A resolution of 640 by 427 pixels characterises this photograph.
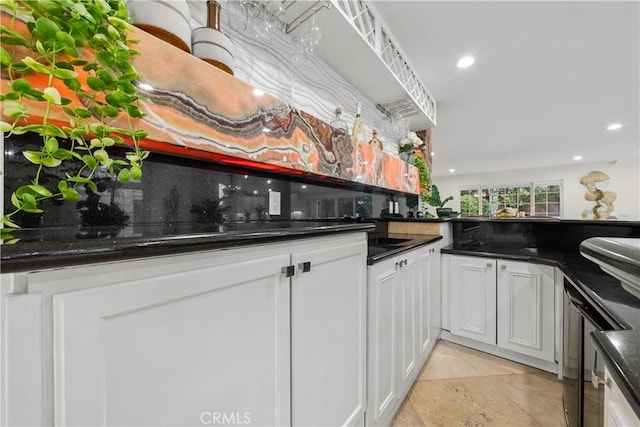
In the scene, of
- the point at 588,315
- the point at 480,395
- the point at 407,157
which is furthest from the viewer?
the point at 407,157

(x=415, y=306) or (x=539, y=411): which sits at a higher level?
(x=415, y=306)

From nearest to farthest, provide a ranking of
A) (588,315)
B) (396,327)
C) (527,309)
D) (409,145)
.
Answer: (588,315)
(396,327)
(527,309)
(409,145)

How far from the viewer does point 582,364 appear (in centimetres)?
109

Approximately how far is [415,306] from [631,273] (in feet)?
4.57

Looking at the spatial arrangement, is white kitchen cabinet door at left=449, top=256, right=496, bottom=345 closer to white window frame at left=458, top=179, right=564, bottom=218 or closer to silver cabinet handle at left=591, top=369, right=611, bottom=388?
silver cabinet handle at left=591, top=369, right=611, bottom=388

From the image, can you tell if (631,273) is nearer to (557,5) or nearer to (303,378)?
(303,378)

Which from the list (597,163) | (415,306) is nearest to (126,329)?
(415,306)

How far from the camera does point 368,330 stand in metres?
1.19

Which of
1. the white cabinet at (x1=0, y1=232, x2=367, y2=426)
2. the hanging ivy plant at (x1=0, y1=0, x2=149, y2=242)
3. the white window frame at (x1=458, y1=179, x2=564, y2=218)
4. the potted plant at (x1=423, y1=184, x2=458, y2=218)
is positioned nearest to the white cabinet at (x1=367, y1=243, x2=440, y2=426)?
the white cabinet at (x1=0, y1=232, x2=367, y2=426)

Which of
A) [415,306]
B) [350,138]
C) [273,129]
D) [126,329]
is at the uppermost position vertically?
[350,138]

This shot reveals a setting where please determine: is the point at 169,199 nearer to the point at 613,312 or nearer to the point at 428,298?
the point at 613,312

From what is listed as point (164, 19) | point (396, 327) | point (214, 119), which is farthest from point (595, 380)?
point (164, 19)

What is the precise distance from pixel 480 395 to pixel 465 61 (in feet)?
8.31

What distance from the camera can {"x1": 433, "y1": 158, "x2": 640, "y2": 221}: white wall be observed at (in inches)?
286
